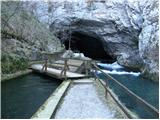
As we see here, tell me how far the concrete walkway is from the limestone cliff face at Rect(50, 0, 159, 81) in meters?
19.0

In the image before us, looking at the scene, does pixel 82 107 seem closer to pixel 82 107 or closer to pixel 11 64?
pixel 82 107

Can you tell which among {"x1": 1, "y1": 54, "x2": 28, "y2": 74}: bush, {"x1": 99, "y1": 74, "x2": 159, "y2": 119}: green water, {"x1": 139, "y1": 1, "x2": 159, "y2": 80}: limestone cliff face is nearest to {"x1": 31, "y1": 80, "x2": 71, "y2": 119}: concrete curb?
{"x1": 99, "y1": 74, "x2": 159, "y2": 119}: green water

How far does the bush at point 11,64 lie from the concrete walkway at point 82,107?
9.53 meters

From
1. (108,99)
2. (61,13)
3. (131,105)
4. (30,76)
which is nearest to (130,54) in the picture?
(61,13)

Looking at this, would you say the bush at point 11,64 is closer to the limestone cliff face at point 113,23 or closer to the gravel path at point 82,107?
the gravel path at point 82,107

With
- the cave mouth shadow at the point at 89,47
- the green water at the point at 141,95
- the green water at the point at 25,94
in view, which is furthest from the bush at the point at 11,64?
the cave mouth shadow at the point at 89,47

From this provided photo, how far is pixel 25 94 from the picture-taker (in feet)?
50.1

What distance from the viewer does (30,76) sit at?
22.0 meters

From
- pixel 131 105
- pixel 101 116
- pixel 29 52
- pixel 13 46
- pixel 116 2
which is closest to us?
pixel 101 116

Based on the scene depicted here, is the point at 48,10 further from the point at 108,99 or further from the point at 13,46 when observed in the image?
the point at 108,99

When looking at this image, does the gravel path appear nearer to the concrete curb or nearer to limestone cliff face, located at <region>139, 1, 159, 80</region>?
the concrete curb

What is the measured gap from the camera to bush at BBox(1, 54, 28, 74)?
21.1 meters

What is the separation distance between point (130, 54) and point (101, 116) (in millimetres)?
31012

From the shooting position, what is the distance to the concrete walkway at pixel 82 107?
28.4ft
